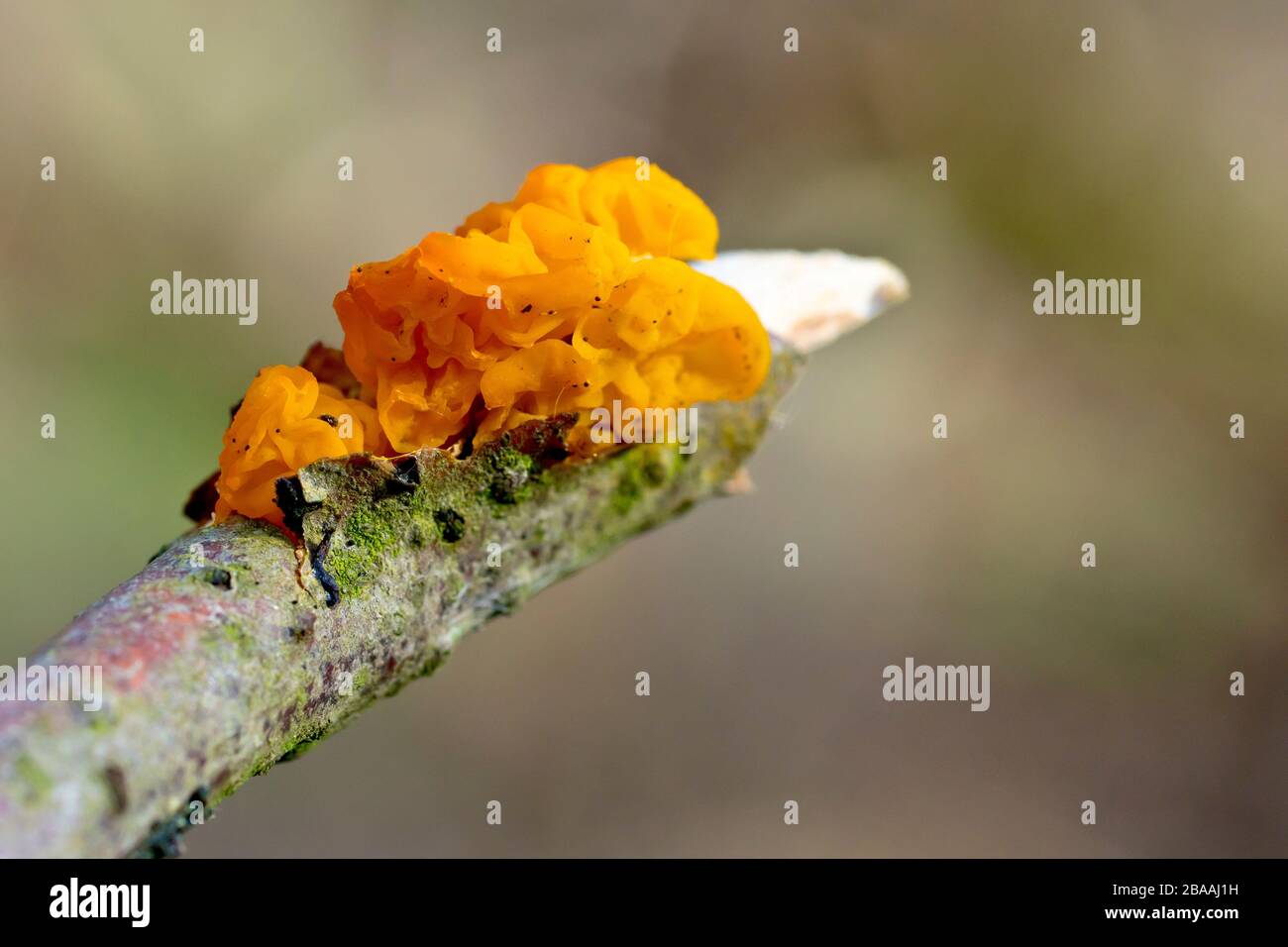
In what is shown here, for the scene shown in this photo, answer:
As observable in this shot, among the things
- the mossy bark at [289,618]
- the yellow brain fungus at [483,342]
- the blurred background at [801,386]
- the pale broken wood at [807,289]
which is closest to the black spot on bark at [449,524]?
the mossy bark at [289,618]

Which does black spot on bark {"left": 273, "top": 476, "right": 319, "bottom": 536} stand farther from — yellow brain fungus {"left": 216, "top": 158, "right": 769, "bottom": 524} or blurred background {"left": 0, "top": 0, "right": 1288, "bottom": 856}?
blurred background {"left": 0, "top": 0, "right": 1288, "bottom": 856}

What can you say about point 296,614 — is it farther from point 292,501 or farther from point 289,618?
point 292,501

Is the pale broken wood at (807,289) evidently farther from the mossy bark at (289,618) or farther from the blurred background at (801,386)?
the blurred background at (801,386)

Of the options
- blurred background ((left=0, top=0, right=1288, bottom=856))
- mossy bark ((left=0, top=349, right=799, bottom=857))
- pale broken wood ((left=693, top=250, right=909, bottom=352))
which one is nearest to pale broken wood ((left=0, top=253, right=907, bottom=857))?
mossy bark ((left=0, top=349, right=799, bottom=857))

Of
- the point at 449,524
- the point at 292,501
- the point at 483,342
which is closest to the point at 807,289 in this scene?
the point at 483,342

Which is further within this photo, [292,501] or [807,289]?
[807,289]

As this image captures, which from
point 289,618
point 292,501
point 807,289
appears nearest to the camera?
point 289,618

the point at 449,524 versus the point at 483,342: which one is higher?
the point at 483,342

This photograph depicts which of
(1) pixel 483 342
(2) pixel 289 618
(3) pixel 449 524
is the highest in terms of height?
(1) pixel 483 342

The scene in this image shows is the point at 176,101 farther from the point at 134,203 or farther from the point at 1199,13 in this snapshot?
the point at 1199,13
